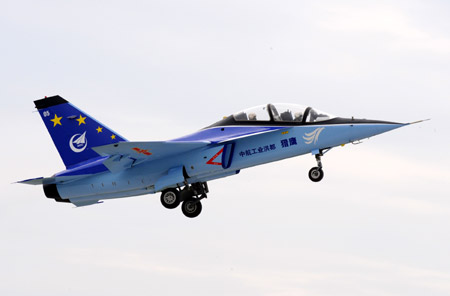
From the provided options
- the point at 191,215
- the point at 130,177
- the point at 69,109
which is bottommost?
the point at 191,215

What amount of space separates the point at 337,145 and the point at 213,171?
361 cm

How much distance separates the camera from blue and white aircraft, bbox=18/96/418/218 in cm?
2186

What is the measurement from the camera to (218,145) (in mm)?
22516

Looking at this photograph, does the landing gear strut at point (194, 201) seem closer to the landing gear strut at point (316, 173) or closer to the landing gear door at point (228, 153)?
the landing gear door at point (228, 153)

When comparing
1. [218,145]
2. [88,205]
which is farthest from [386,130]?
[88,205]

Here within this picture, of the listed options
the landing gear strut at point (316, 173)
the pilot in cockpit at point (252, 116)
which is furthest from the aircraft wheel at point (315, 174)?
the pilot in cockpit at point (252, 116)

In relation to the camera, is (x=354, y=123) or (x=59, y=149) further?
(x=59, y=149)

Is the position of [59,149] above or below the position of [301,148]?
above

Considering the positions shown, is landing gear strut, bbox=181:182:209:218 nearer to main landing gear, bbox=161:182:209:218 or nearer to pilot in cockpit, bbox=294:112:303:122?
main landing gear, bbox=161:182:209:218

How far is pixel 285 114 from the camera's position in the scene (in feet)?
73.3

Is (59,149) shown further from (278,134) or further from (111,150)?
(278,134)

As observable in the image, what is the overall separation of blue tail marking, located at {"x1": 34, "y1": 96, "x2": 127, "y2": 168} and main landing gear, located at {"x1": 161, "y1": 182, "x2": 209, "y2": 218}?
9.08ft

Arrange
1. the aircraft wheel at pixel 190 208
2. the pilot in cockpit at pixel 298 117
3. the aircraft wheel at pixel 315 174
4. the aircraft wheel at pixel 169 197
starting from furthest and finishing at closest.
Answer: the aircraft wheel at pixel 190 208, the aircraft wheel at pixel 169 197, the pilot in cockpit at pixel 298 117, the aircraft wheel at pixel 315 174

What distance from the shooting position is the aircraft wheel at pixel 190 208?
23.7 meters
